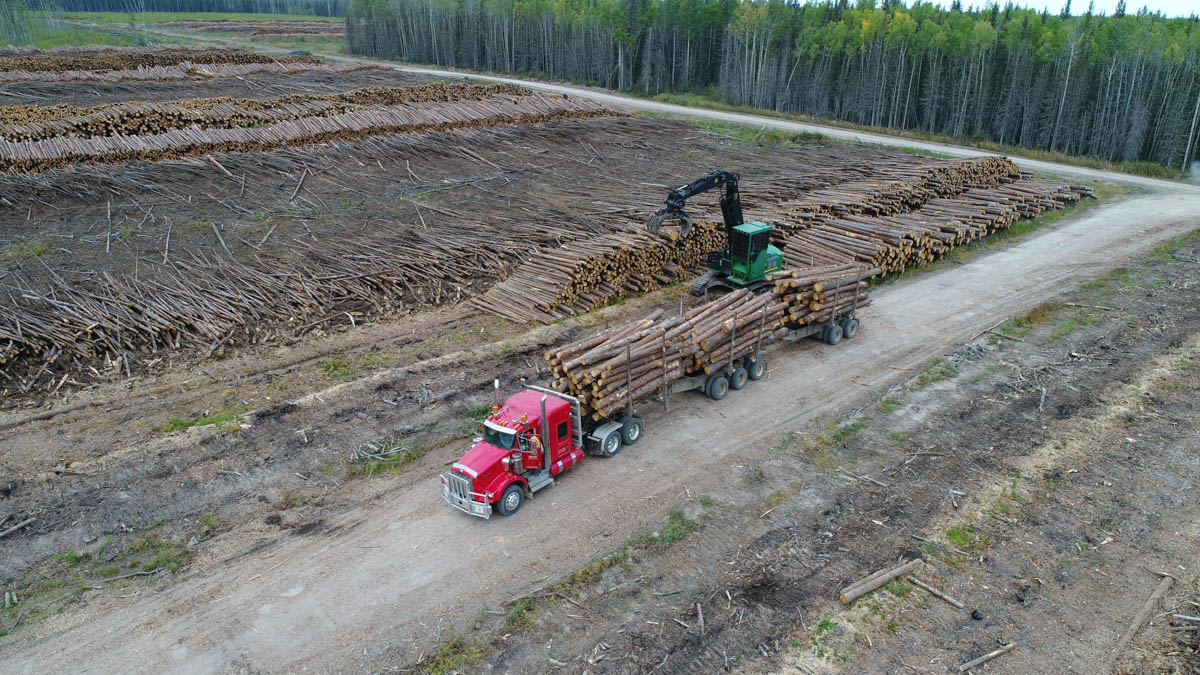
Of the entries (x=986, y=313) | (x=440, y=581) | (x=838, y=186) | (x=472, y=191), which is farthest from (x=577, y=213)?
(x=440, y=581)

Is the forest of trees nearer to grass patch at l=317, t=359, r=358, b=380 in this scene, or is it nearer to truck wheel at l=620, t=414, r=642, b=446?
truck wheel at l=620, t=414, r=642, b=446

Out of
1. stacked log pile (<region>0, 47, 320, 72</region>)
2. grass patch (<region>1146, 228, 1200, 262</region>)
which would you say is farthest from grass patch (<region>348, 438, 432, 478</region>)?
stacked log pile (<region>0, 47, 320, 72</region>)

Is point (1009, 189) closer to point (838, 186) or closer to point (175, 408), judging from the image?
point (838, 186)

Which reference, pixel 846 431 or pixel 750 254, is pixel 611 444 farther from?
pixel 750 254

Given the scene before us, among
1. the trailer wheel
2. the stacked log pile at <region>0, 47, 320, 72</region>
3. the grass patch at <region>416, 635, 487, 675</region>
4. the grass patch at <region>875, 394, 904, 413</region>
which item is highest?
the stacked log pile at <region>0, 47, 320, 72</region>

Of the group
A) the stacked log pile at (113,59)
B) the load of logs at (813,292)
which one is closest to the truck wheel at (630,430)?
the load of logs at (813,292)

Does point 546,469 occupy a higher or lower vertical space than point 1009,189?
lower
